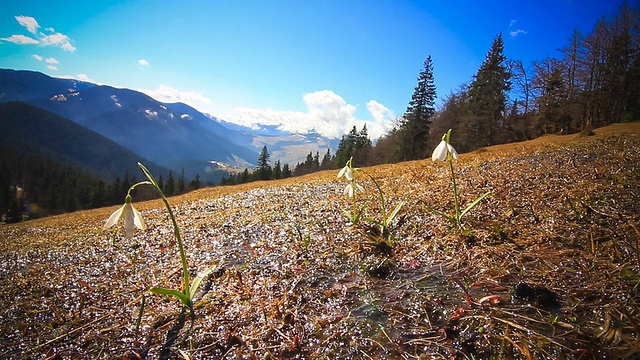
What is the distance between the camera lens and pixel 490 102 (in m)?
28.0

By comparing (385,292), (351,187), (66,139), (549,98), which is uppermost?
(66,139)

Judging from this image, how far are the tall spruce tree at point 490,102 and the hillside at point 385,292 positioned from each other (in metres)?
29.8

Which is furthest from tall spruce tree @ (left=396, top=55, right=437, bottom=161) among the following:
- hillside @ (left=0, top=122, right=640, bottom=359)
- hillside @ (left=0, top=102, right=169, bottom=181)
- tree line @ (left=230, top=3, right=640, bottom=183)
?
hillside @ (left=0, top=102, right=169, bottom=181)

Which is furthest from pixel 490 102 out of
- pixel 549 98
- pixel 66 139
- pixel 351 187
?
pixel 66 139

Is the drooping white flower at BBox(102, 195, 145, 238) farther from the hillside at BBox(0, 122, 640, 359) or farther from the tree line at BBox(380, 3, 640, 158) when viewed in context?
the tree line at BBox(380, 3, 640, 158)

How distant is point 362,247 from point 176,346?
1623 millimetres

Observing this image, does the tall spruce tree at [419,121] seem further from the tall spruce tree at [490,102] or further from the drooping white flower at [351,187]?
the drooping white flower at [351,187]

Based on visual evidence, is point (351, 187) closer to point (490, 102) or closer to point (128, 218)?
point (128, 218)

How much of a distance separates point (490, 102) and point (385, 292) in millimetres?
32930

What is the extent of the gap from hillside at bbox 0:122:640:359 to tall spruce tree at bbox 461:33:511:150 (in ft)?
97.6

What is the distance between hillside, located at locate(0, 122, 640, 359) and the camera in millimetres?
1300

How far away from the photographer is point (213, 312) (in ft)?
5.64

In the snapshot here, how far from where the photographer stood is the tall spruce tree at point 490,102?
28141 mm

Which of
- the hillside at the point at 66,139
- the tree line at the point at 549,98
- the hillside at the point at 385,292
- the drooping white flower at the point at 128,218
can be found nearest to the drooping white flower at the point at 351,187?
the hillside at the point at 385,292
